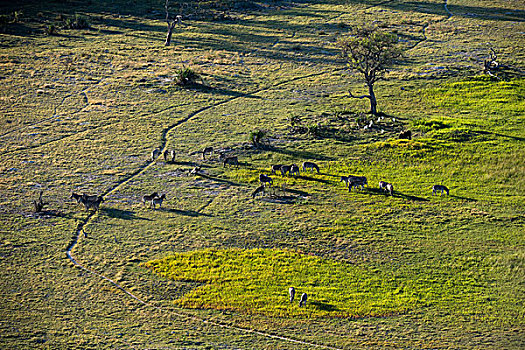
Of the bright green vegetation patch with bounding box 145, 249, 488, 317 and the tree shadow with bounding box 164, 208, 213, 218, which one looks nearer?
the bright green vegetation patch with bounding box 145, 249, 488, 317

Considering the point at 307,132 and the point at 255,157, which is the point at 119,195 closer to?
the point at 255,157

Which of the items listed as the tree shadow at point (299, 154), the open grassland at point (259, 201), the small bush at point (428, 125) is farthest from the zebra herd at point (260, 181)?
the small bush at point (428, 125)

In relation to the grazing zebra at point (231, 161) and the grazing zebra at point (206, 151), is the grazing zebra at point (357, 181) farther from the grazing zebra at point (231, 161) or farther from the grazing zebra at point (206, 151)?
the grazing zebra at point (206, 151)

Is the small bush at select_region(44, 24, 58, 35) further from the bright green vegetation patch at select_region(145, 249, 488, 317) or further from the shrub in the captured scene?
the bright green vegetation patch at select_region(145, 249, 488, 317)

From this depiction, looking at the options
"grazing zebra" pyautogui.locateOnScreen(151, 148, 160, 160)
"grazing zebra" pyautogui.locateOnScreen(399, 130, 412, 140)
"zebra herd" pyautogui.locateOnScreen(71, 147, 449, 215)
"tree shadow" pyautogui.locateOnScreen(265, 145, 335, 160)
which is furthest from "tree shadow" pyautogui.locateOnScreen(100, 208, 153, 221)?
"grazing zebra" pyautogui.locateOnScreen(399, 130, 412, 140)

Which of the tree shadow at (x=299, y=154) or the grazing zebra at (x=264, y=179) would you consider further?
the tree shadow at (x=299, y=154)

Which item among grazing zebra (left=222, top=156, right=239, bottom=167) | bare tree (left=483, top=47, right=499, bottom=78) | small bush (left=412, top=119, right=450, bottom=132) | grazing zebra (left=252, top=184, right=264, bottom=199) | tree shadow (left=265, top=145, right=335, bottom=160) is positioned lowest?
grazing zebra (left=252, top=184, right=264, bottom=199)
